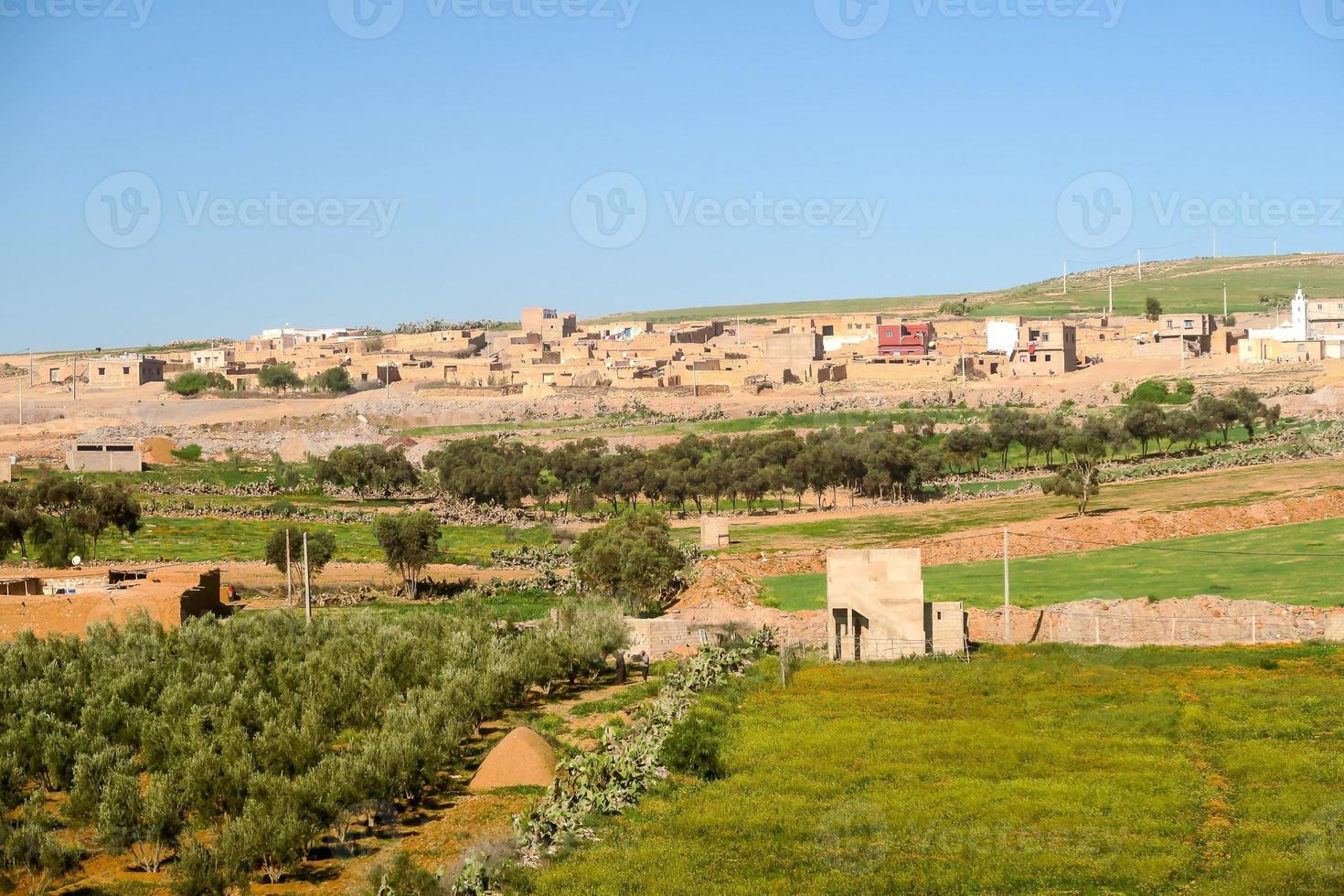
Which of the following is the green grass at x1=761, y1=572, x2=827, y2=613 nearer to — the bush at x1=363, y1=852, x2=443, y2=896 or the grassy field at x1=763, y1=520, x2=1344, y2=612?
the grassy field at x1=763, y1=520, x2=1344, y2=612

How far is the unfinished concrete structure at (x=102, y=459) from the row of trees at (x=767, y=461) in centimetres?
1093

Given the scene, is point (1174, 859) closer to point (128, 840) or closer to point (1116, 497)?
point (128, 840)

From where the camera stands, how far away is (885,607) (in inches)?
1134

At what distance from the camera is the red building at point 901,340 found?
358 ft

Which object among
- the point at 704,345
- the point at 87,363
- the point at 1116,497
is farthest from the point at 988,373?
the point at 87,363

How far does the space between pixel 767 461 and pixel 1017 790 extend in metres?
44.7

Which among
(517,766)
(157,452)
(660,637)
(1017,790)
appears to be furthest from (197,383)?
(1017,790)

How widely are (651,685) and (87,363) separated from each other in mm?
106181

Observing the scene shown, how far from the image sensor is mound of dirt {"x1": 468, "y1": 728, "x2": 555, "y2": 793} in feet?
69.8

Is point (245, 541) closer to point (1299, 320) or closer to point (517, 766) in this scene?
point (517, 766)

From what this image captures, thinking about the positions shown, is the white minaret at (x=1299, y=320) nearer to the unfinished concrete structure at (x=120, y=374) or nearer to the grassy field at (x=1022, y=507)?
the grassy field at (x=1022, y=507)

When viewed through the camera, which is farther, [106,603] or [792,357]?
[792,357]

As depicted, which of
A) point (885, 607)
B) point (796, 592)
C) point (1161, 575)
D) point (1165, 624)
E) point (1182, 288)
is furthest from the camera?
point (1182, 288)

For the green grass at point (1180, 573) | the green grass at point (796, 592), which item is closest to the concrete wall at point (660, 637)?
the green grass at point (796, 592)
